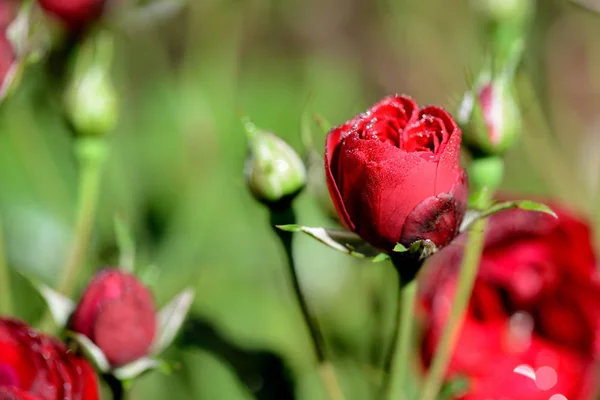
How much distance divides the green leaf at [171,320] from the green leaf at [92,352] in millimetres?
22

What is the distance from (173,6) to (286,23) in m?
0.68

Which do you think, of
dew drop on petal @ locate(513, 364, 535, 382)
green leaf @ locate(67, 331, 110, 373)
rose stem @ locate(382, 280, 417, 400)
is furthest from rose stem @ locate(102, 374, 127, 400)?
dew drop on petal @ locate(513, 364, 535, 382)

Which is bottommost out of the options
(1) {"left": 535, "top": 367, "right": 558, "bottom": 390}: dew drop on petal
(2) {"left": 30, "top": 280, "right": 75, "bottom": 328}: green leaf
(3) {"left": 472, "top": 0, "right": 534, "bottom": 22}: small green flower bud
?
(1) {"left": 535, "top": 367, "right": 558, "bottom": 390}: dew drop on petal

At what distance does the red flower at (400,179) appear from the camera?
0.31 metres

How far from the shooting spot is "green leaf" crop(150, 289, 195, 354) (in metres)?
0.36

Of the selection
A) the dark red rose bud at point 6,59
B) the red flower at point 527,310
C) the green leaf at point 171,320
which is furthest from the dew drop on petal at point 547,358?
the dark red rose bud at point 6,59

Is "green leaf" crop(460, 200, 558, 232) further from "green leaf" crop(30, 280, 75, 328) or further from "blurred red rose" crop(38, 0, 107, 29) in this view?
"blurred red rose" crop(38, 0, 107, 29)

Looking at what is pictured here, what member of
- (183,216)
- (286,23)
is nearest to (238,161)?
(183,216)

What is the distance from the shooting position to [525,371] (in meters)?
0.46

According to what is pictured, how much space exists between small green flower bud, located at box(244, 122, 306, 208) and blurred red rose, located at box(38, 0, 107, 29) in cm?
28

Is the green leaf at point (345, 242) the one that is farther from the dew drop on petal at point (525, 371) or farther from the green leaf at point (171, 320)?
the dew drop on petal at point (525, 371)

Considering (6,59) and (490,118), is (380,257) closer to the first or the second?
(490,118)

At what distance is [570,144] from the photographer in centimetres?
77

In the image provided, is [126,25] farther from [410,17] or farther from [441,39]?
[441,39]
